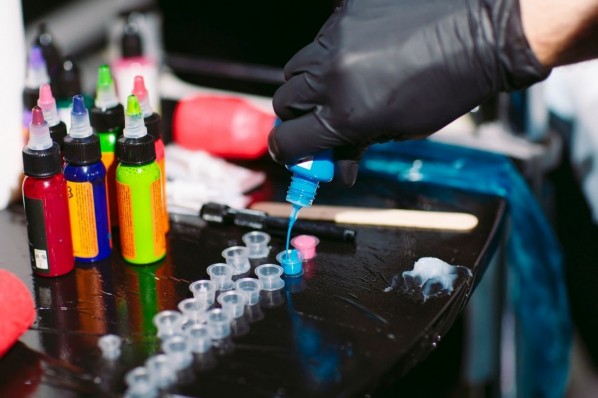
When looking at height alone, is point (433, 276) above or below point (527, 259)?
above

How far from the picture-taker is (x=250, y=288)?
3.10 ft

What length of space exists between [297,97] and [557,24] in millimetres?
319

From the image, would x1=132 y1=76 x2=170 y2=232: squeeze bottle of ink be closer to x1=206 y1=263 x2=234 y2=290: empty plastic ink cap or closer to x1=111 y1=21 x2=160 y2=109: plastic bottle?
x1=206 y1=263 x2=234 y2=290: empty plastic ink cap

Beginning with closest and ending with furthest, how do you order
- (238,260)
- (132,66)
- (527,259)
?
(238,260)
(527,259)
(132,66)

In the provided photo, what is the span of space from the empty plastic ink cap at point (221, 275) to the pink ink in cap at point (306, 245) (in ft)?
0.34

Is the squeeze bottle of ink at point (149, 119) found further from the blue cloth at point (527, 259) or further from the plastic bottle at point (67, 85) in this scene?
the blue cloth at point (527, 259)

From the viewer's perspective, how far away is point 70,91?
123 centimetres

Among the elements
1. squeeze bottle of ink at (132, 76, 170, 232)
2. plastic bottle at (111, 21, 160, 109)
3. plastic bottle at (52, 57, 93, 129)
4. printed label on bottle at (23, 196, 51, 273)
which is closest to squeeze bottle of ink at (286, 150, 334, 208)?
squeeze bottle of ink at (132, 76, 170, 232)

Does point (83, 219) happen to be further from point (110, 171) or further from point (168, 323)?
point (168, 323)

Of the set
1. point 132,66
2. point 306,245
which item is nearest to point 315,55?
point 306,245

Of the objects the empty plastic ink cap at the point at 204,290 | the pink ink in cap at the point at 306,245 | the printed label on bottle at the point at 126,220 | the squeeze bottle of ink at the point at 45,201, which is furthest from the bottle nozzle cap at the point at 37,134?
the pink ink in cap at the point at 306,245

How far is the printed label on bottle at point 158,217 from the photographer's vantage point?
0.97m

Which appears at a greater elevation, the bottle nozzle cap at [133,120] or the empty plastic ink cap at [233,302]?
the bottle nozzle cap at [133,120]

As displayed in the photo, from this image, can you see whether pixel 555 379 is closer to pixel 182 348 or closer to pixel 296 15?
pixel 182 348
